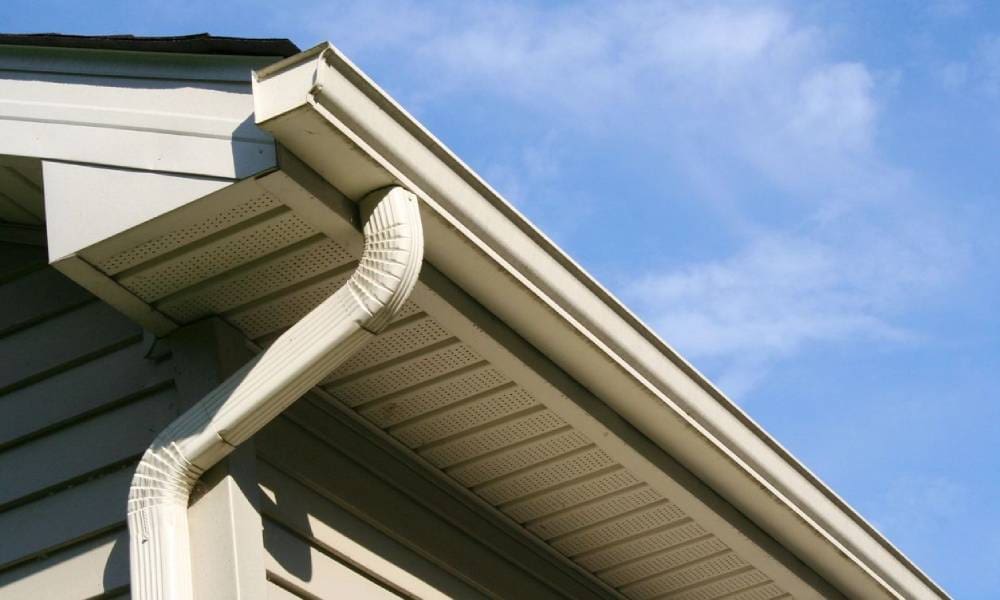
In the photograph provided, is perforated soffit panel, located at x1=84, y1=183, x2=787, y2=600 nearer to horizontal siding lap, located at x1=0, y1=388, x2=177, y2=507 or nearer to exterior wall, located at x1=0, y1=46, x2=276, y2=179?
exterior wall, located at x1=0, y1=46, x2=276, y2=179

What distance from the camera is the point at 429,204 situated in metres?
4.14

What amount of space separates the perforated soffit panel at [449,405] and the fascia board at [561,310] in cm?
19

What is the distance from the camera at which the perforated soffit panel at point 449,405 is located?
13.8ft

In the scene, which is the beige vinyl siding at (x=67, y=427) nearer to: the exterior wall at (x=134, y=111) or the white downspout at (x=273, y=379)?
the white downspout at (x=273, y=379)

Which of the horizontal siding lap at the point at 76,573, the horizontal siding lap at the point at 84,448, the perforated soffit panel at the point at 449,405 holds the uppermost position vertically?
the perforated soffit panel at the point at 449,405

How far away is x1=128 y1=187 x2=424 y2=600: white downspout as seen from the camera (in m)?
4.00

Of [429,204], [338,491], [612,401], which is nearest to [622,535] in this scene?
[612,401]

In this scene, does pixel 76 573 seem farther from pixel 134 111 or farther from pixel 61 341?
pixel 134 111

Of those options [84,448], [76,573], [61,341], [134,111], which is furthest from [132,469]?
[134,111]

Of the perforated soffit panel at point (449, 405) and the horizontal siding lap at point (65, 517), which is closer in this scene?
the perforated soffit panel at point (449, 405)

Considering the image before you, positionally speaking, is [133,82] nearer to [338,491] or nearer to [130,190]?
[130,190]

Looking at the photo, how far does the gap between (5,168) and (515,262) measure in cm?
146

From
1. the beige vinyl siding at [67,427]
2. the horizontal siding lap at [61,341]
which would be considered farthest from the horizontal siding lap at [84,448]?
the horizontal siding lap at [61,341]

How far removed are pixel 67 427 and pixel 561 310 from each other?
1.43 m
